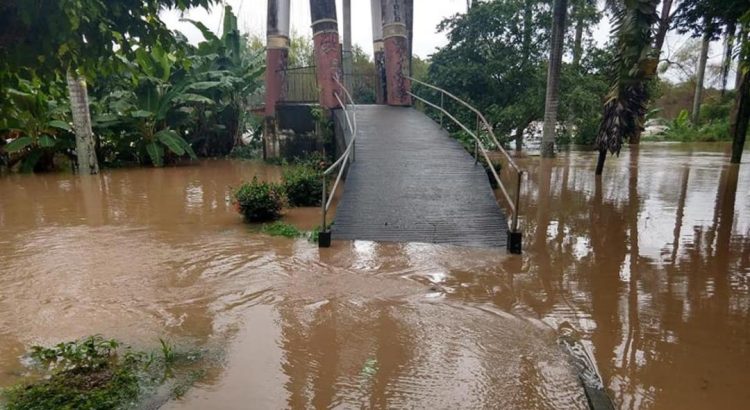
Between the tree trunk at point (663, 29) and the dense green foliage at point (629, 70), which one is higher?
the tree trunk at point (663, 29)

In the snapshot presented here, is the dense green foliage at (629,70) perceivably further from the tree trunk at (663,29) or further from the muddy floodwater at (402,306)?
the tree trunk at (663,29)

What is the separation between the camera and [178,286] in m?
5.90

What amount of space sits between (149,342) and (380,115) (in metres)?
10.9

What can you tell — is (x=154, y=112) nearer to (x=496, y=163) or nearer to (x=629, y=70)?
(x=496, y=163)

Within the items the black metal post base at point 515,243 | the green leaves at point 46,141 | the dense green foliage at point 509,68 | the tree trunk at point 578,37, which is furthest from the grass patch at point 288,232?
the tree trunk at point 578,37

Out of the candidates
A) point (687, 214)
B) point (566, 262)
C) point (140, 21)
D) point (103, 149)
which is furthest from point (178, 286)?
point (103, 149)

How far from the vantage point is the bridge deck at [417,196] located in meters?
7.86

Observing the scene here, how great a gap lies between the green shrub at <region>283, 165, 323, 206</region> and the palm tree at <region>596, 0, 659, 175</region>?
7074mm

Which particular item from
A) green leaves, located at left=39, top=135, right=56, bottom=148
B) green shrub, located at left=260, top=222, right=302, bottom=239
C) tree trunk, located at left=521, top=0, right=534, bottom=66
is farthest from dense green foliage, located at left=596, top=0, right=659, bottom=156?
green leaves, located at left=39, top=135, right=56, bottom=148

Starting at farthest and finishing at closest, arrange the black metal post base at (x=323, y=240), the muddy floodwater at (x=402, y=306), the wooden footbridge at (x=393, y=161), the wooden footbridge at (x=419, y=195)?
1. the wooden footbridge at (x=393, y=161)
2. the wooden footbridge at (x=419, y=195)
3. the black metal post base at (x=323, y=240)
4. the muddy floodwater at (x=402, y=306)

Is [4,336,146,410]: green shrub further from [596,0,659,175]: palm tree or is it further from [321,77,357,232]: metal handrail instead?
[596,0,659,175]: palm tree

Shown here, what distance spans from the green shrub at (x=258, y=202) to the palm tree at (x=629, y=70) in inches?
305

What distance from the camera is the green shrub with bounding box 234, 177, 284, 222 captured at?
898cm

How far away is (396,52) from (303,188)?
6.94m
